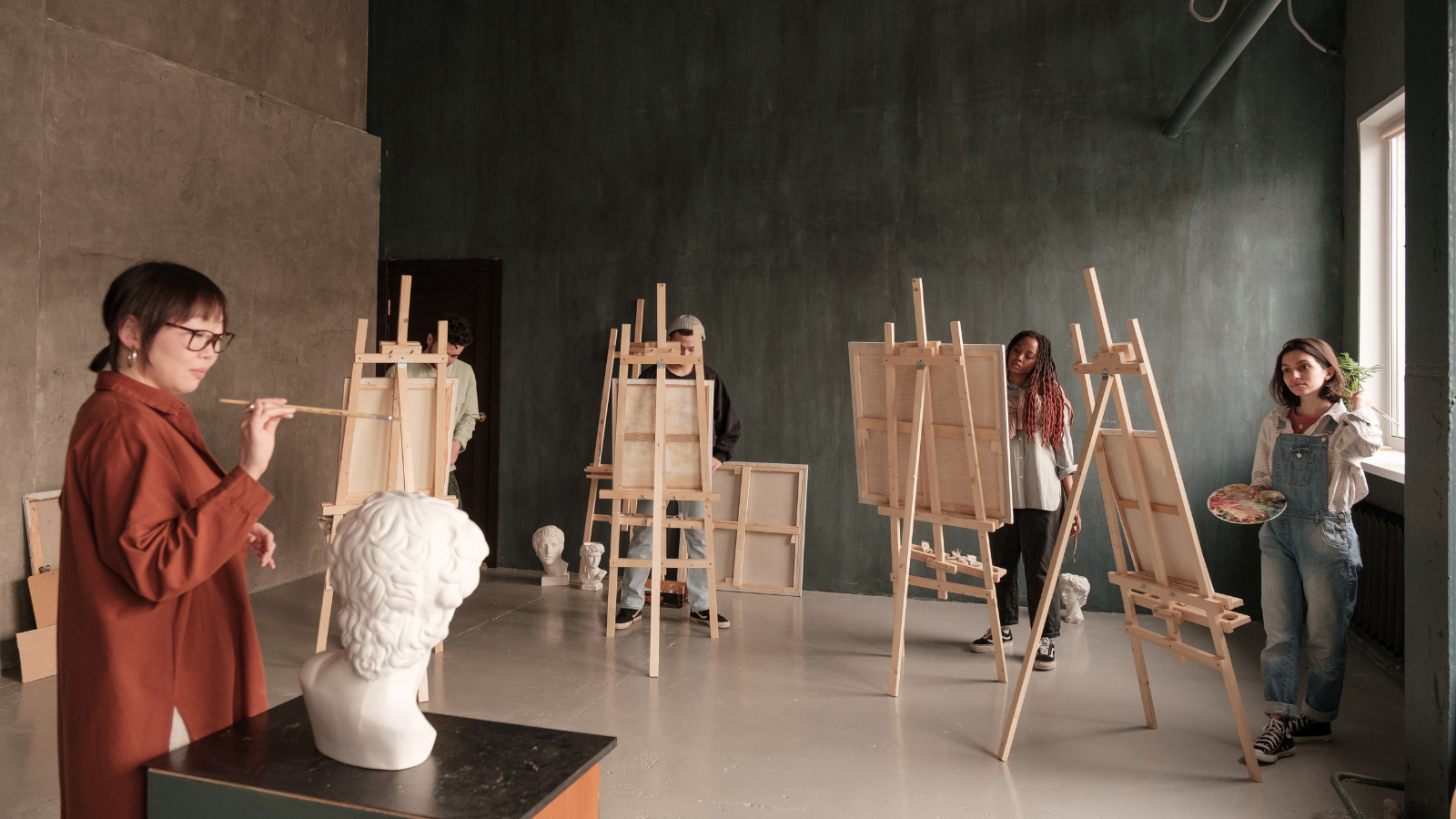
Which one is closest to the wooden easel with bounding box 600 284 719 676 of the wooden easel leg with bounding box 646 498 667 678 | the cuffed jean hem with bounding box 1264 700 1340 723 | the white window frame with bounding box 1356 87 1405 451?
the wooden easel leg with bounding box 646 498 667 678

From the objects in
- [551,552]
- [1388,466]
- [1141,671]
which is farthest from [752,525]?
[1388,466]

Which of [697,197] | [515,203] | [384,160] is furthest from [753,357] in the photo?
[384,160]

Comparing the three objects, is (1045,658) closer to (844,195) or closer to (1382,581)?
(1382,581)

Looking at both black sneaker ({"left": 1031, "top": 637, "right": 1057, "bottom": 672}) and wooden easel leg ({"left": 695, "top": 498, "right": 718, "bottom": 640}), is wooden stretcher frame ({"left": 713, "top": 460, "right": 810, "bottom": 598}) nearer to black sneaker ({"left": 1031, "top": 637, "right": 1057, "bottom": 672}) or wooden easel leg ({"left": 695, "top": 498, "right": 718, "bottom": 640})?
wooden easel leg ({"left": 695, "top": 498, "right": 718, "bottom": 640})

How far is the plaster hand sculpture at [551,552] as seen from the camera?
19.7 ft

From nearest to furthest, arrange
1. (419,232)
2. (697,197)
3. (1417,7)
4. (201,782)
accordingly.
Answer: (201,782) < (1417,7) < (697,197) < (419,232)

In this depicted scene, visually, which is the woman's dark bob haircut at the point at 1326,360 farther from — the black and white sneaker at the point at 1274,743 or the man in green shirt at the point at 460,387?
the man in green shirt at the point at 460,387

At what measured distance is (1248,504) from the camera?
3.26 metres

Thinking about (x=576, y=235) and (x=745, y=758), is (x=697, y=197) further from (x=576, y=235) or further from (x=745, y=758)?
(x=745, y=758)

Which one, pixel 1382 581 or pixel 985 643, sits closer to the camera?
pixel 1382 581

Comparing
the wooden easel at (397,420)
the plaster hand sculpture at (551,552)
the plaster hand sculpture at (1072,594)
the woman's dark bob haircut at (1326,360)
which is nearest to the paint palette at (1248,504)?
the woman's dark bob haircut at (1326,360)

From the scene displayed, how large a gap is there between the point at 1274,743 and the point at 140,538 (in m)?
3.54

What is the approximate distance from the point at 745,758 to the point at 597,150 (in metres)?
4.38

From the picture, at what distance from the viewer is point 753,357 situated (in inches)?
238
